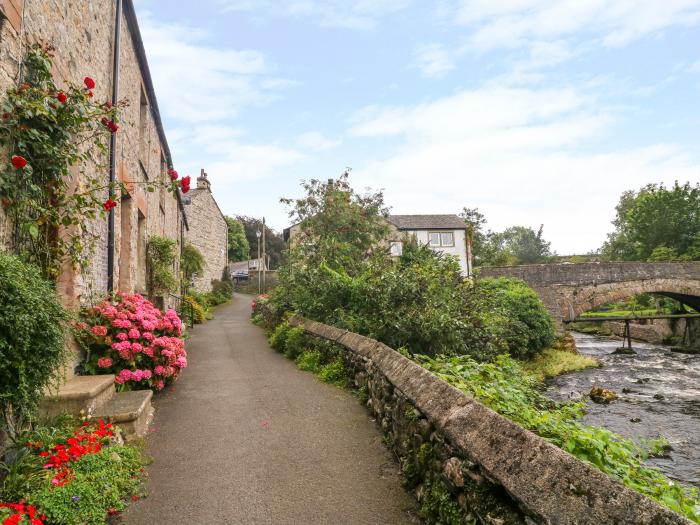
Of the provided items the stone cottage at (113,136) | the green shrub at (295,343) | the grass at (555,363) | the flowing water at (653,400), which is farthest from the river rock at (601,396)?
the stone cottage at (113,136)

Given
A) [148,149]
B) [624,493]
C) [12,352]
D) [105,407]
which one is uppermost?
[148,149]

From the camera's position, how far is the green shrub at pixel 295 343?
9.83m

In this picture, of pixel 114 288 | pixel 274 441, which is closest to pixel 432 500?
pixel 274 441

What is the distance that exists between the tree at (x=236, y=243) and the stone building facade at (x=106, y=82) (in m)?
45.0

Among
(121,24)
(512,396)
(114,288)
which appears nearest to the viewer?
Answer: (512,396)

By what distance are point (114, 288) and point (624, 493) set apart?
767cm

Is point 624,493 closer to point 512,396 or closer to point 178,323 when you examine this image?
point 512,396

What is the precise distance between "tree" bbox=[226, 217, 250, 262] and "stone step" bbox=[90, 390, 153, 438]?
53153 millimetres

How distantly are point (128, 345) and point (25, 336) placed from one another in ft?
9.27

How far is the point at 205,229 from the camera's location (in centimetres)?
3142

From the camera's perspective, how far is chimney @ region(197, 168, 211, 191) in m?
31.7

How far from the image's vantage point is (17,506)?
8.89ft

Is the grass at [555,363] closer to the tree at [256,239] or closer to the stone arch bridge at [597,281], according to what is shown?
the stone arch bridge at [597,281]

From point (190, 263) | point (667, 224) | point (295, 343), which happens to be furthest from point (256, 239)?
point (295, 343)
